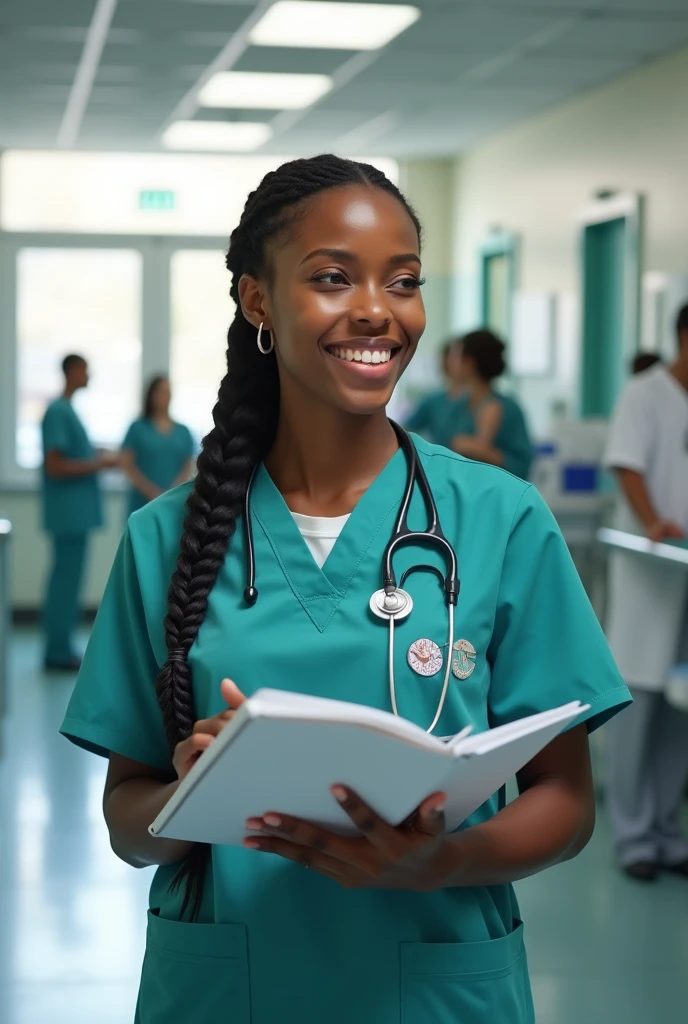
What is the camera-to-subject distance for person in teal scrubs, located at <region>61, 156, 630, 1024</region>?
103 cm

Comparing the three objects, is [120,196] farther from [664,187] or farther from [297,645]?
[297,645]

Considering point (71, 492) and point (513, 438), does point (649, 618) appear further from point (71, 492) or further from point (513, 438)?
point (71, 492)

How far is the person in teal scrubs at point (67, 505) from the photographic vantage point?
5836 millimetres

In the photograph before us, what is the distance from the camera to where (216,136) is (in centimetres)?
679

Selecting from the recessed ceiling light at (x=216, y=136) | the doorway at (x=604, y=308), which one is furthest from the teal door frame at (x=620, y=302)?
the recessed ceiling light at (x=216, y=136)

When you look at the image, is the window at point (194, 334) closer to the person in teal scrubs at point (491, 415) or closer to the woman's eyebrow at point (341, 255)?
the person in teal scrubs at point (491, 415)

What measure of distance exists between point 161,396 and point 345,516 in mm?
5009

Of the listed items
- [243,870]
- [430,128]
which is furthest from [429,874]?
[430,128]

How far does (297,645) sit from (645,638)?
2.40m

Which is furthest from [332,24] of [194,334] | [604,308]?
[194,334]

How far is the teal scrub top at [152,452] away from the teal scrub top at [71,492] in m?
0.18

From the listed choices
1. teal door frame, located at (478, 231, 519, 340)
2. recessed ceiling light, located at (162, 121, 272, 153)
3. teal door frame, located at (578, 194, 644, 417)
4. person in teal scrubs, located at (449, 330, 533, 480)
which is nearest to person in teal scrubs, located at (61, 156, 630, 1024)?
person in teal scrubs, located at (449, 330, 533, 480)

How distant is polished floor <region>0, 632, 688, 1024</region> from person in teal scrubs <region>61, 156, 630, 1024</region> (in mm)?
1567

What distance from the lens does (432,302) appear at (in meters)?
7.90
